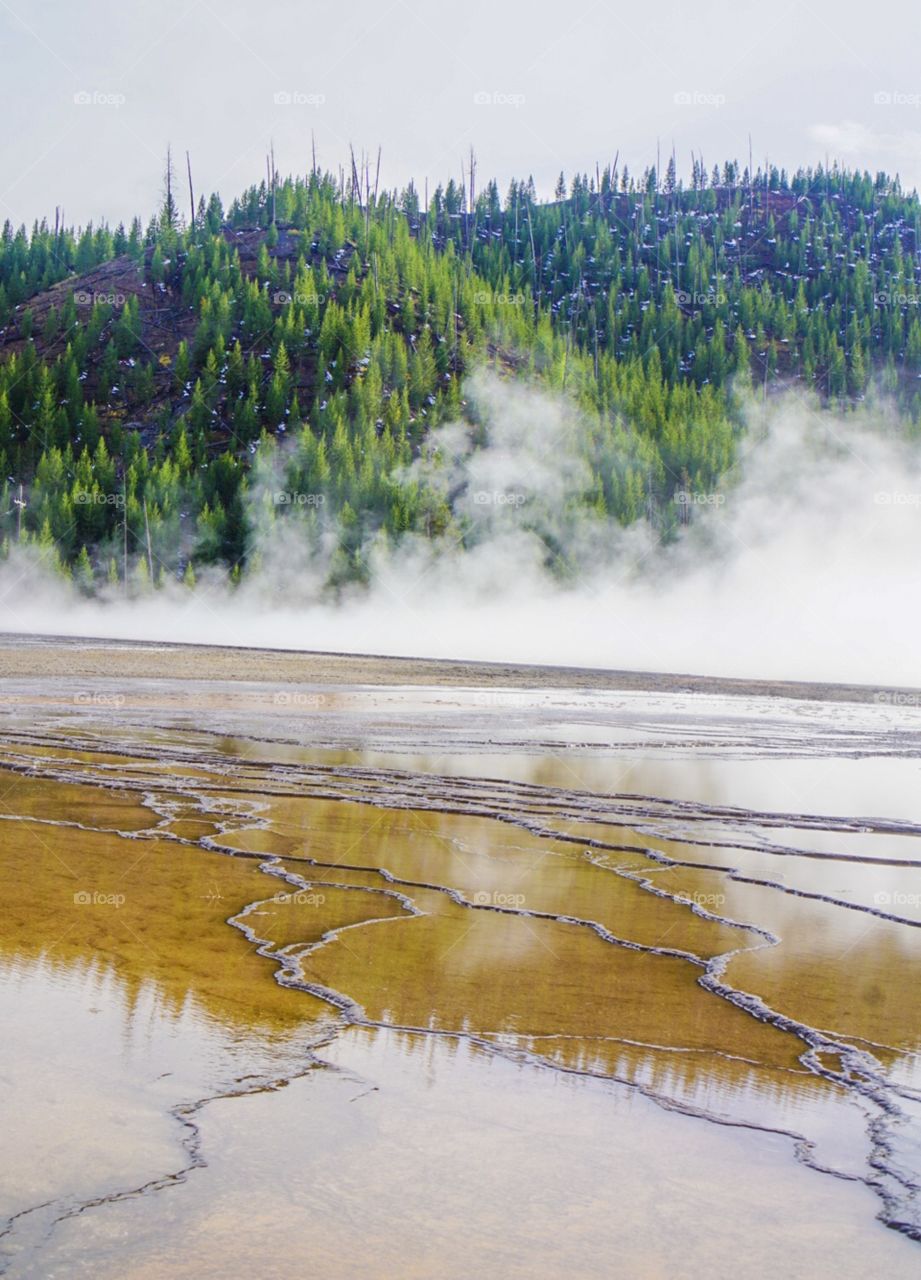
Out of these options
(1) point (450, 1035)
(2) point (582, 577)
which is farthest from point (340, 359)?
(1) point (450, 1035)

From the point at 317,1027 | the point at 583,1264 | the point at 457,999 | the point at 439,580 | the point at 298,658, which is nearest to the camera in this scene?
the point at 583,1264

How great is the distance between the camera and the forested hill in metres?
80.1

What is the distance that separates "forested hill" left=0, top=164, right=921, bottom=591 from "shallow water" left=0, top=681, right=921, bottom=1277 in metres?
69.3

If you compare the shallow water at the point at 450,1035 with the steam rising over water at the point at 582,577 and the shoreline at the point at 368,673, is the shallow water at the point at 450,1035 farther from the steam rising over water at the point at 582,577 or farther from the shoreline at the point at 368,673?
the steam rising over water at the point at 582,577

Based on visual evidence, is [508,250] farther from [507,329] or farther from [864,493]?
[864,493]

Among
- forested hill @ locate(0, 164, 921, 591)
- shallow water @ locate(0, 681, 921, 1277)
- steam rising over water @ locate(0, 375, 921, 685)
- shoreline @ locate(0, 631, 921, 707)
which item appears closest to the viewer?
shallow water @ locate(0, 681, 921, 1277)

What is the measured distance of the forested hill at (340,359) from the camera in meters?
80.1

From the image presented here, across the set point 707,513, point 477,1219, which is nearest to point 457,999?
point 477,1219

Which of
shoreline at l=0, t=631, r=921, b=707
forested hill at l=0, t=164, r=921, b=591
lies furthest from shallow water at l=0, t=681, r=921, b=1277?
forested hill at l=0, t=164, r=921, b=591

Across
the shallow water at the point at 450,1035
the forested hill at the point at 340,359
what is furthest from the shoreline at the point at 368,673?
the forested hill at the point at 340,359

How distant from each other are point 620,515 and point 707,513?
9415 mm

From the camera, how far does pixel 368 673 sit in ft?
107

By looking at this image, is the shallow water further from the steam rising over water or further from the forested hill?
the forested hill

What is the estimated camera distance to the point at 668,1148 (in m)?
3.46
